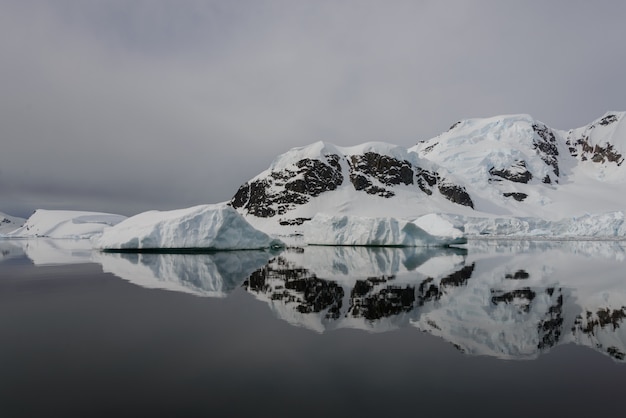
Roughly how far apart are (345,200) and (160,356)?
9582 cm

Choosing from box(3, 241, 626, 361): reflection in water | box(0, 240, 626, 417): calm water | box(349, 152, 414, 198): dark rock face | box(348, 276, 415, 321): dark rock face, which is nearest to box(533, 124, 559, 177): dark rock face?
box(349, 152, 414, 198): dark rock face

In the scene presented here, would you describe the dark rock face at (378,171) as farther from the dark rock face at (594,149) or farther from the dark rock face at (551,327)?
the dark rock face at (551,327)

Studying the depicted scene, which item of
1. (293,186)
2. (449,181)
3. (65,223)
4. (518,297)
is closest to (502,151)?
(449,181)

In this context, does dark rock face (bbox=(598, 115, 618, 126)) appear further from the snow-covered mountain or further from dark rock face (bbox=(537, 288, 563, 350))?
dark rock face (bbox=(537, 288, 563, 350))

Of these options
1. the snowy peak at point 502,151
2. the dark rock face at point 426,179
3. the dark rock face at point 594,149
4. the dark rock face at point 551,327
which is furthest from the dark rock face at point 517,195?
the dark rock face at point 551,327

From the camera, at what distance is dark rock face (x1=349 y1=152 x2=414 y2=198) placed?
106 meters

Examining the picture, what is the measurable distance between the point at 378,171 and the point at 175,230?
91.2 meters

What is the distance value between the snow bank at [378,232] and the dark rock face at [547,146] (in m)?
104

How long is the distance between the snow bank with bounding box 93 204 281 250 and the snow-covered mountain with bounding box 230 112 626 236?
221 feet

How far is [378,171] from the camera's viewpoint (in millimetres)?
108750

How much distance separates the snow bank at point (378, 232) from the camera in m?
32.6

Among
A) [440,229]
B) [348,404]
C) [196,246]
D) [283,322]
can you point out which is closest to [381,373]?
[348,404]

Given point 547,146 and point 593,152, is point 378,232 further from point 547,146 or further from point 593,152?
point 593,152

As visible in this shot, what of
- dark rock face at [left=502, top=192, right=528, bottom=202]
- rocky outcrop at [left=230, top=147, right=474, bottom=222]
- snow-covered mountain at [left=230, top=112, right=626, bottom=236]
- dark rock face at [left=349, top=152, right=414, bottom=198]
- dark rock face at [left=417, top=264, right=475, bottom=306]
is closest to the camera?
dark rock face at [left=417, top=264, right=475, bottom=306]
